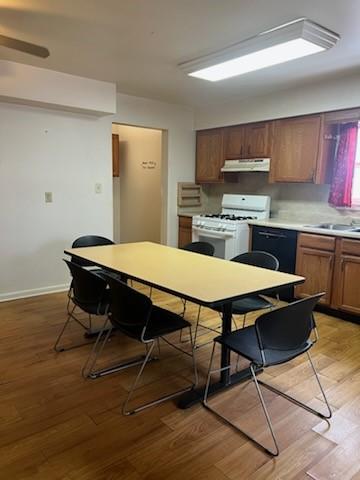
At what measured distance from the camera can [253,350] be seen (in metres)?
1.92

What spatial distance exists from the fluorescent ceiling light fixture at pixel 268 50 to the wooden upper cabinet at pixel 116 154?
2965 millimetres

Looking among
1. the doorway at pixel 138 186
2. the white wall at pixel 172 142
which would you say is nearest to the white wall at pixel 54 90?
the white wall at pixel 172 142

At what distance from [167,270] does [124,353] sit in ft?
2.75

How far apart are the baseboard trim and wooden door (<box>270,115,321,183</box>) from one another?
2.78m

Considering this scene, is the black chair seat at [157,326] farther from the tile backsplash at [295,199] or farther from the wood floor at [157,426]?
the tile backsplash at [295,199]

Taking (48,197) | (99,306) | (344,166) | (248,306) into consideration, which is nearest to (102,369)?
(99,306)

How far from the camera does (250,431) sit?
75.7 inches

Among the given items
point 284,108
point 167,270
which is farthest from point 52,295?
point 284,108

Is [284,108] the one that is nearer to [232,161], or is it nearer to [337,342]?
[232,161]

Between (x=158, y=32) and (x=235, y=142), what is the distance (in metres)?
2.39

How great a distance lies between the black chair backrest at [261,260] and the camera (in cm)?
277

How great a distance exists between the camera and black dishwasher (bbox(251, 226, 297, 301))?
3.88 meters

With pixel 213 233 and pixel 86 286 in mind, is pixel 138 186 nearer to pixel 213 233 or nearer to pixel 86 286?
pixel 213 233

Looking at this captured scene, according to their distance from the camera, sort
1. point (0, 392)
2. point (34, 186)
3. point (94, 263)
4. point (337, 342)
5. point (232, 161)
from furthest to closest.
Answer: point (232, 161)
point (34, 186)
point (337, 342)
point (94, 263)
point (0, 392)
